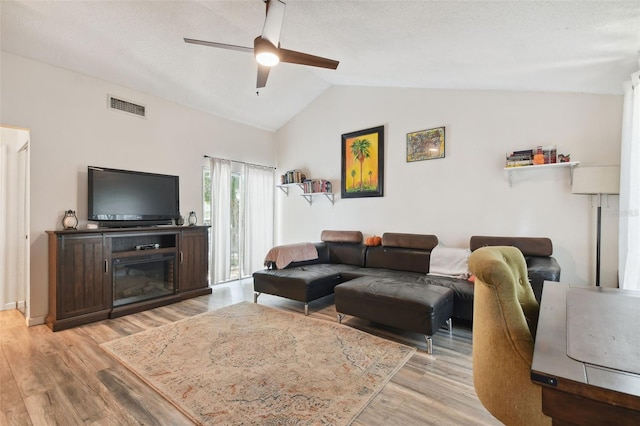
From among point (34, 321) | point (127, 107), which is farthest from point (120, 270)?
point (127, 107)

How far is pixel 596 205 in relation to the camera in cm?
295

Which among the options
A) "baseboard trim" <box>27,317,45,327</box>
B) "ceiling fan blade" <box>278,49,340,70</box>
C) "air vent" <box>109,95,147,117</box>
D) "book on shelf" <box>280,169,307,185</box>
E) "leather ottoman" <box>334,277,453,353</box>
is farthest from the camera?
"book on shelf" <box>280,169,307,185</box>

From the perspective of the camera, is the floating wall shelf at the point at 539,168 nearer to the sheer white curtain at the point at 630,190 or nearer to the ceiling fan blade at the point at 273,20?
the sheer white curtain at the point at 630,190

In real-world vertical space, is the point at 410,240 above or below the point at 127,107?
below

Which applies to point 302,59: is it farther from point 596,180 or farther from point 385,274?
point 596,180

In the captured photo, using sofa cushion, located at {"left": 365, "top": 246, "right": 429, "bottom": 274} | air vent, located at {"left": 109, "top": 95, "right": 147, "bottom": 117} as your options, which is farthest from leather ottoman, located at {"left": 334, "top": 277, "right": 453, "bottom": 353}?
air vent, located at {"left": 109, "top": 95, "right": 147, "bottom": 117}

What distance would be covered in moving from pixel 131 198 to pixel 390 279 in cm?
348

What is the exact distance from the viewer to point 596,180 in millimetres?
2705

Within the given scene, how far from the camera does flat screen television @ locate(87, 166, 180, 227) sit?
342cm

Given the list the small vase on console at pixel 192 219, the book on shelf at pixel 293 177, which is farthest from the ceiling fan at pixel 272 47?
the book on shelf at pixel 293 177

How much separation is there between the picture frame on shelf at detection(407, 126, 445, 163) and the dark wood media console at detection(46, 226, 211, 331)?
133 inches

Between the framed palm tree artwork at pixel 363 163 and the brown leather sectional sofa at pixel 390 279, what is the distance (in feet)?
2.48

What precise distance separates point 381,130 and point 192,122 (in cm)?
308

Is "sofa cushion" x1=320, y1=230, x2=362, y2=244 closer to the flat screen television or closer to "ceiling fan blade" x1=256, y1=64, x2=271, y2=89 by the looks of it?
the flat screen television
